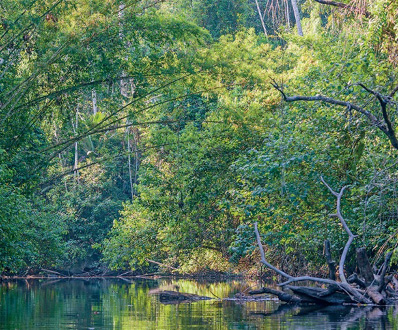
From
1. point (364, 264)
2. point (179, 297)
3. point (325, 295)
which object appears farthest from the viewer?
point (179, 297)

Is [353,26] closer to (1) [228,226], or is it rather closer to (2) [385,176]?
(2) [385,176]

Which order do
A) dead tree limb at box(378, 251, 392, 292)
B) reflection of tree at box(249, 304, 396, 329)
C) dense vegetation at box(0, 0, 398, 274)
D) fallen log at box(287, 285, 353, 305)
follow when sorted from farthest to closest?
fallen log at box(287, 285, 353, 305), dead tree limb at box(378, 251, 392, 292), dense vegetation at box(0, 0, 398, 274), reflection of tree at box(249, 304, 396, 329)

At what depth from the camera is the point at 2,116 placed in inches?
559

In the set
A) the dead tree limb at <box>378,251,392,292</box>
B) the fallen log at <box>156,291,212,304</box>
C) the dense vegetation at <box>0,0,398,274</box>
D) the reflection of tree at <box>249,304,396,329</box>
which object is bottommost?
the reflection of tree at <box>249,304,396,329</box>

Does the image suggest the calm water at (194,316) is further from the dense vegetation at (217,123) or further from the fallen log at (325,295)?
the dense vegetation at (217,123)

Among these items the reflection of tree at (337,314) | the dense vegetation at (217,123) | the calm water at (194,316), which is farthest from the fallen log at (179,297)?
the reflection of tree at (337,314)

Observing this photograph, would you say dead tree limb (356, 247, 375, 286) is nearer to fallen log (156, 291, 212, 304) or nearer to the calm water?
the calm water

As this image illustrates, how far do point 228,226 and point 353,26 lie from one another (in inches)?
353

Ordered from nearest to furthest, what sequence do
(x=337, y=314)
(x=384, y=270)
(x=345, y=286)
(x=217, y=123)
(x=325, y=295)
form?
1. (x=337, y=314)
2. (x=345, y=286)
3. (x=384, y=270)
4. (x=325, y=295)
5. (x=217, y=123)

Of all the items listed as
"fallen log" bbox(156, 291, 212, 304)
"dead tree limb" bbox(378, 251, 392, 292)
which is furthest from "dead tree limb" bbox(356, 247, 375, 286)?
"fallen log" bbox(156, 291, 212, 304)

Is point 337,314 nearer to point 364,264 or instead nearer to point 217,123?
point 364,264

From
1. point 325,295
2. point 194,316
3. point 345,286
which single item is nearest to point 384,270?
point 345,286

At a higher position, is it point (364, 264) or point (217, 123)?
point (217, 123)

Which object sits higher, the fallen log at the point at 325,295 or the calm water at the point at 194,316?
the fallen log at the point at 325,295
